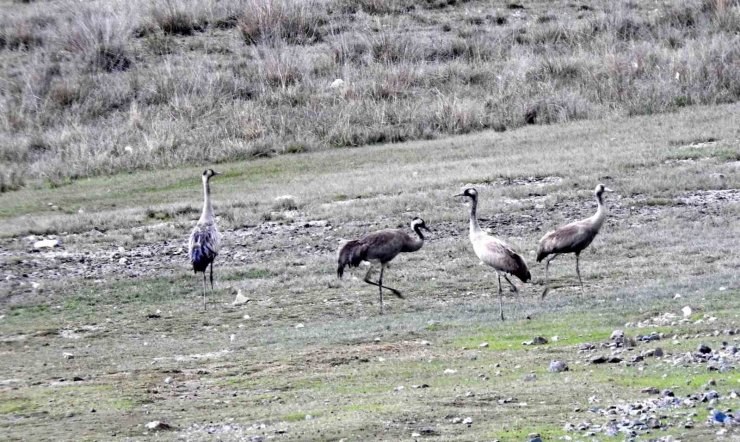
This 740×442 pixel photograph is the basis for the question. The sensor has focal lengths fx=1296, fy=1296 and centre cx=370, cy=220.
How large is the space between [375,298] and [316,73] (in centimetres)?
1839

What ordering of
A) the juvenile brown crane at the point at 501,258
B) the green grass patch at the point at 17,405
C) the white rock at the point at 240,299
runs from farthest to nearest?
the white rock at the point at 240,299 < the juvenile brown crane at the point at 501,258 < the green grass patch at the point at 17,405

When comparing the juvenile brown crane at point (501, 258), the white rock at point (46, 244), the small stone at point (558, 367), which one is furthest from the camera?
the white rock at point (46, 244)

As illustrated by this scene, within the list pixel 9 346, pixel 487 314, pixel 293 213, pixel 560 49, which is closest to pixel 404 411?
pixel 487 314

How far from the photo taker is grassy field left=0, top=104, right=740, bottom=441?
12461 mm

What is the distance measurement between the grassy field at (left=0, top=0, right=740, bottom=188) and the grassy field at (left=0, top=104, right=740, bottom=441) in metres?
1.25

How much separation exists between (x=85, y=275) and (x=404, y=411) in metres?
11.6

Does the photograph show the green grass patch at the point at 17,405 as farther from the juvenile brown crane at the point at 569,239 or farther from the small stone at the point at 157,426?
the juvenile brown crane at the point at 569,239

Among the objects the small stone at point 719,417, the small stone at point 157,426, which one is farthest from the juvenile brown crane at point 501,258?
the small stone at point 719,417

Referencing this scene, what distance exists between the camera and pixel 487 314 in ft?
56.9

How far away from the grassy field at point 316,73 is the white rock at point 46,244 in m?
5.68

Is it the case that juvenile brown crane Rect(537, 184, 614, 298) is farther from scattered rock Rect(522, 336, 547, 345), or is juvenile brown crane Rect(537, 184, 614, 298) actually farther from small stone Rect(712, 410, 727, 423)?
small stone Rect(712, 410, 727, 423)

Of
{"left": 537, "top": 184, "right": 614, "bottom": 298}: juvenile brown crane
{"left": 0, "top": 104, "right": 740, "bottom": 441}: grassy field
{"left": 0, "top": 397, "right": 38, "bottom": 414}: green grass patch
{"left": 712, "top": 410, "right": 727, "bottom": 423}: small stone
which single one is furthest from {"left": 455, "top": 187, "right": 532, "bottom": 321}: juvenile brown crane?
{"left": 712, "top": 410, "right": 727, "bottom": 423}: small stone

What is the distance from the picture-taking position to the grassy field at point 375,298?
12461 mm

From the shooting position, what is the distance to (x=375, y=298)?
63.7ft
